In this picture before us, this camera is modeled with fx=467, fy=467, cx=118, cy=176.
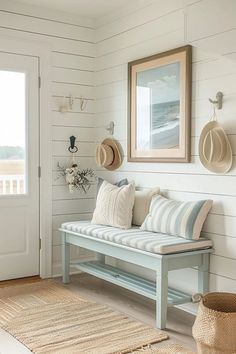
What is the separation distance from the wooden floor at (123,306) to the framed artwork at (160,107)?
1.17m

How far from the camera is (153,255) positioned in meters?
3.19

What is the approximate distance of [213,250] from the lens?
339 centimetres

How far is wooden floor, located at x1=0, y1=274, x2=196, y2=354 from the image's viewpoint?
3.00m

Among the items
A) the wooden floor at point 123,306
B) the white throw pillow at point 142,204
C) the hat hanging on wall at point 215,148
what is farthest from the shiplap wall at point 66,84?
the hat hanging on wall at point 215,148

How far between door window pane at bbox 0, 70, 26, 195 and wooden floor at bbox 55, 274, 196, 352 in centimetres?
103

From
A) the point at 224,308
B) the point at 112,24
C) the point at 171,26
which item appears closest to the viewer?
the point at 224,308

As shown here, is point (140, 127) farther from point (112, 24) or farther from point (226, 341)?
point (226, 341)

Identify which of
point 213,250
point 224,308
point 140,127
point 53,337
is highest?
point 140,127

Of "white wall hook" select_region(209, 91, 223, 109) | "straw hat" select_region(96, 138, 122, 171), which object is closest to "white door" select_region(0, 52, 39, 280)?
"straw hat" select_region(96, 138, 122, 171)

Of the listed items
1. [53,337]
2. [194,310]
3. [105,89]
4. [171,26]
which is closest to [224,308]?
[194,310]

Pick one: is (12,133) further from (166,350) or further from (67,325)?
(166,350)

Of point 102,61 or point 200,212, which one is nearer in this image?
point 200,212

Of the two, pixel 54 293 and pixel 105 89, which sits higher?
pixel 105 89

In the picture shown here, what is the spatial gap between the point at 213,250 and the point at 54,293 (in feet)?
4.75
